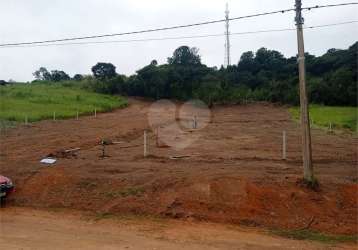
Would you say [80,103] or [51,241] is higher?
[80,103]

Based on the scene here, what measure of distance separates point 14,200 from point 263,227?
23.1 feet

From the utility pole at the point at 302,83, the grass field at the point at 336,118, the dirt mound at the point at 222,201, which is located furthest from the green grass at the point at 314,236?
the grass field at the point at 336,118

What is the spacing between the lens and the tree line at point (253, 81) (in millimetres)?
55750

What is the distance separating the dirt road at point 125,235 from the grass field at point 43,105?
25.8m

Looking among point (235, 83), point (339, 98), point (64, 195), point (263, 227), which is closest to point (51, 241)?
point (64, 195)

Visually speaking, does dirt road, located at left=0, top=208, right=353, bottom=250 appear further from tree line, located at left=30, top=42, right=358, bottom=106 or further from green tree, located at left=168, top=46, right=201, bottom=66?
green tree, located at left=168, top=46, right=201, bottom=66

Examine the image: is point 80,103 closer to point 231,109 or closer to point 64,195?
point 231,109

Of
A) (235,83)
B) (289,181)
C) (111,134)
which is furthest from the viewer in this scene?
(235,83)

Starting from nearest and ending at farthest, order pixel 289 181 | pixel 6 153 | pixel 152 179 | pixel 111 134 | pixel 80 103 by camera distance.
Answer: pixel 289 181 → pixel 152 179 → pixel 6 153 → pixel 111 134 → pixel 80 103

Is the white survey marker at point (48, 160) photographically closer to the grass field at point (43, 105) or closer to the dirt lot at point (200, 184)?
the dirt lot at point (200, 184)

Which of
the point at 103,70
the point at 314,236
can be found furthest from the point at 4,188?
the point at 103,70

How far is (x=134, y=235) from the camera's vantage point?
10.3 m

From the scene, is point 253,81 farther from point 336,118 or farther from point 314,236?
point 314,236

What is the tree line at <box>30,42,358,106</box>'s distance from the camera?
183 feet
